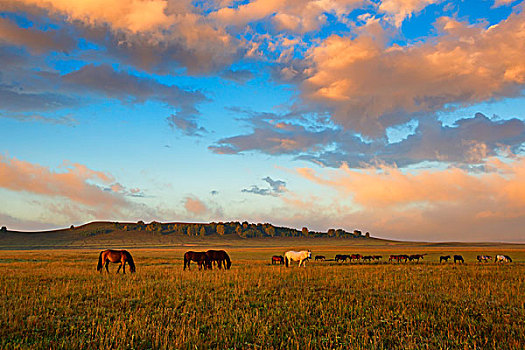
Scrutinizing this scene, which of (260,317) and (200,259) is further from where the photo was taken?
(200,259)

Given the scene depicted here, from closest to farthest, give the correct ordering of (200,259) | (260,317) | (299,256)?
1. (260,317)
2. (200,259)
3. (299,256)

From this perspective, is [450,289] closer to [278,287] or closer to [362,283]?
[362,283]

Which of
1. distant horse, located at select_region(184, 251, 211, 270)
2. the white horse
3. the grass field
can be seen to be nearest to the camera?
the grass field

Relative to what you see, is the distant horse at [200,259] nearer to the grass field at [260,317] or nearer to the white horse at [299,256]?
the white horse at [299,256]

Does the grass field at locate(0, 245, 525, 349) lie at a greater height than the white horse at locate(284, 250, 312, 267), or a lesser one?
greater

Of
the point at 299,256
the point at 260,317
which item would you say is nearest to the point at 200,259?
the point at 299,256

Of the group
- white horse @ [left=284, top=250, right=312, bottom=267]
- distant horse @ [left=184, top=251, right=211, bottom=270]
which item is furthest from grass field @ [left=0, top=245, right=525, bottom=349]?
white horse @ [left=284, top=250, right=312, bottom=267]

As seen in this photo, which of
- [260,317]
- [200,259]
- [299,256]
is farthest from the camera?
[299,256]

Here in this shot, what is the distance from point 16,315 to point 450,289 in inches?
648

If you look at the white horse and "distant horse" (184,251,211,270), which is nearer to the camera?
"distant horse" (184,251,211,270)

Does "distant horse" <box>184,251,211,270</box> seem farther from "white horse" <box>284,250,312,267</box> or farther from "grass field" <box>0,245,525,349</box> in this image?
"grass field" <box>0,245,525,349</box>

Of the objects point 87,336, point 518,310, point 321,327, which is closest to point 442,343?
point 321,327

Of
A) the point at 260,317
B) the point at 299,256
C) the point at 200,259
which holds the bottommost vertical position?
the point at 299,256

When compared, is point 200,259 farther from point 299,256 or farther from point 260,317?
point 260,317
